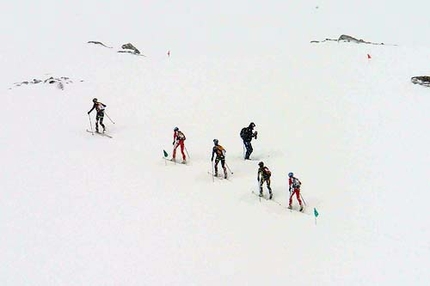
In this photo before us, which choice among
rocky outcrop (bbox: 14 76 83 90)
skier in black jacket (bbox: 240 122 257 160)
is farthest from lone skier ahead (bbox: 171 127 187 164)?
rocky outcrop (bbox: 14 76 83 90)

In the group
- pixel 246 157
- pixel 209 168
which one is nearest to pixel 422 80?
pixel 246 157

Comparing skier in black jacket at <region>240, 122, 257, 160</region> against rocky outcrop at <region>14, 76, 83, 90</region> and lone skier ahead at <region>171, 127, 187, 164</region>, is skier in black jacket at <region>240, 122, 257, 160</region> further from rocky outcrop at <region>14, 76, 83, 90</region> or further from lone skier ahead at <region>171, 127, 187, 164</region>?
rocky outcrop at <region>14, 76, 83, 90</region>

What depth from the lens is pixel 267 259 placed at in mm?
19422

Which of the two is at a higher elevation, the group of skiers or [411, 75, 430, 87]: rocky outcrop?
[411, 75, 430, 87]: rocky outcrop

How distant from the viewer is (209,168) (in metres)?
28.0

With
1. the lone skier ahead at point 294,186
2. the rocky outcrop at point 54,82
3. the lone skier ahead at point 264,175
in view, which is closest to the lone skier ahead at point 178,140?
the lone skier ahead at point 264,175

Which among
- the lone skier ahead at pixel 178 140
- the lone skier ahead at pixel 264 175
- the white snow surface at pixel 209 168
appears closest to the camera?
the white snow surface at pixel 209 168

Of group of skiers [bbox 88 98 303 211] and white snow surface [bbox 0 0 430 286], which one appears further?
group of skiers [bbox 88 98 303 211]

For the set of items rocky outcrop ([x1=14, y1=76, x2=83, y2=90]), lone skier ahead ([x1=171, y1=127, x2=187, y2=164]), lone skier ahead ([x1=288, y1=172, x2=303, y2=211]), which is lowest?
lone skier ahead ([x1=288, y1=172, x2=303, y2=211])

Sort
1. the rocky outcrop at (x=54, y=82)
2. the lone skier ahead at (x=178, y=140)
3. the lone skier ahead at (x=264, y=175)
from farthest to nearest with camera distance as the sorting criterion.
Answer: the rocky outcrop at (x=54, y=82) → the lone skier ahead at (x=178, y=140) → the lone skier ahead at (x=264, y=175)

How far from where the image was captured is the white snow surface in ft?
62.7

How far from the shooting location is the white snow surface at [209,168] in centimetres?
1912

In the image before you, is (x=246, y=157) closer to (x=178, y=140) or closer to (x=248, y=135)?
(x=248, y=135)

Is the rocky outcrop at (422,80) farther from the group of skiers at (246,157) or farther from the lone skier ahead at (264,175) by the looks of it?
the lone skier ahead at (264,175)
